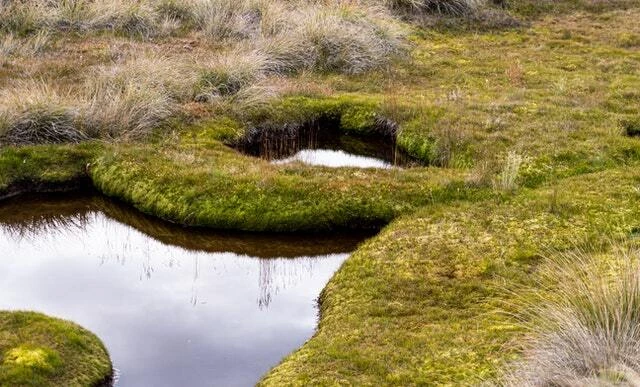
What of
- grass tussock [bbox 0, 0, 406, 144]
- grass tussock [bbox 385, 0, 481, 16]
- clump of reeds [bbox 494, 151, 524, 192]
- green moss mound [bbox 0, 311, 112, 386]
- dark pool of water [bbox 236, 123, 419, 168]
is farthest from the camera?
grass tussock [bbox 385, 0, 481, 16]

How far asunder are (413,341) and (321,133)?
29.7ft

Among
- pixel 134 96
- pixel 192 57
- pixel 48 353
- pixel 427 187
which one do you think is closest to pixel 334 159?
pixel 427 187

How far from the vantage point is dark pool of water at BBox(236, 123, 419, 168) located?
52.2 feet

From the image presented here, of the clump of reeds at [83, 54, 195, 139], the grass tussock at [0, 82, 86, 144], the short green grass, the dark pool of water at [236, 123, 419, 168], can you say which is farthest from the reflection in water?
the grass tussock at [0, 82, 86, 144]

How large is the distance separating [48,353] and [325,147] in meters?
8.75

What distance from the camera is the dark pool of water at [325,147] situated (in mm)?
15914

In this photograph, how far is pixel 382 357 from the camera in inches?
339

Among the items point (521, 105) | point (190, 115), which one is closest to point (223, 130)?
point (190, 115)

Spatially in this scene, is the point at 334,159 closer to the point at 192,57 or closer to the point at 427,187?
the point at 427,187

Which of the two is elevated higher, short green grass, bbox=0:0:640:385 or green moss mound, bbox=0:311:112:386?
short green grass, bbox=0:0:640:385

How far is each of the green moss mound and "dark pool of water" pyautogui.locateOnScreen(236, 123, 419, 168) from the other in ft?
21.1

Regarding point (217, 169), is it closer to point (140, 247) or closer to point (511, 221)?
point (140, 247)

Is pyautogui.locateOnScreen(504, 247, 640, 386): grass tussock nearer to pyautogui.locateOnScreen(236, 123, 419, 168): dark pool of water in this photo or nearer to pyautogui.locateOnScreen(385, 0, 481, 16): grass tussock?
pyautogui.locateOnScreen(236, 123, 419, 168): dark pool of water

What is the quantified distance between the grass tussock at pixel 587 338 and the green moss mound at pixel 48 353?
4.27 m
